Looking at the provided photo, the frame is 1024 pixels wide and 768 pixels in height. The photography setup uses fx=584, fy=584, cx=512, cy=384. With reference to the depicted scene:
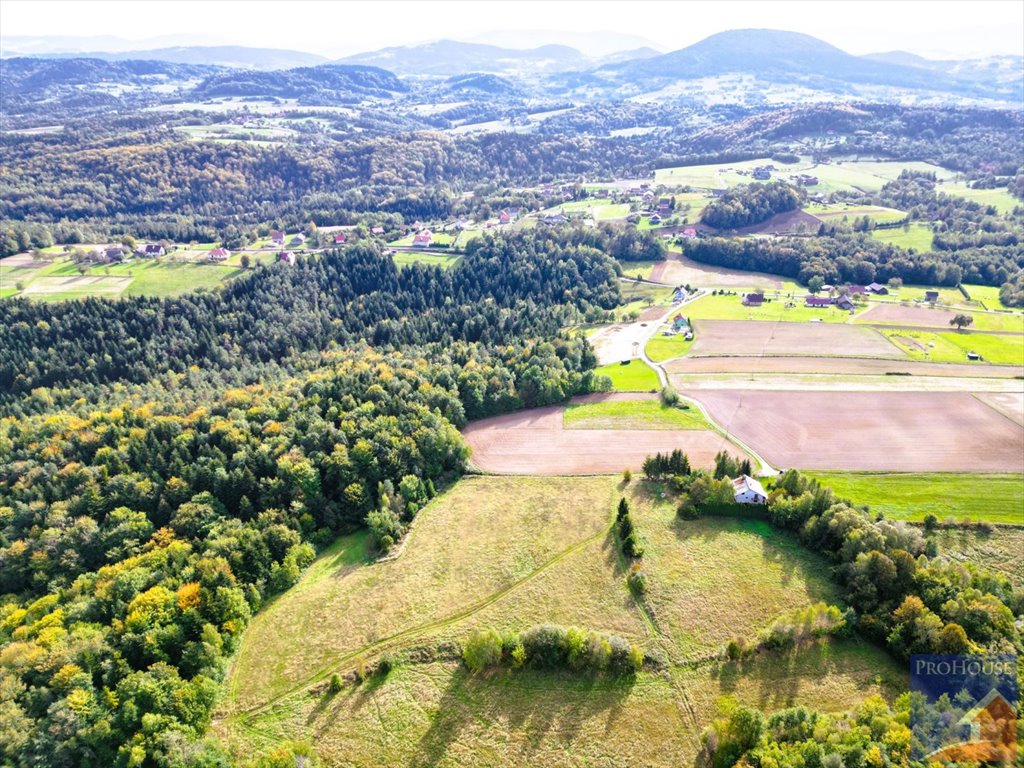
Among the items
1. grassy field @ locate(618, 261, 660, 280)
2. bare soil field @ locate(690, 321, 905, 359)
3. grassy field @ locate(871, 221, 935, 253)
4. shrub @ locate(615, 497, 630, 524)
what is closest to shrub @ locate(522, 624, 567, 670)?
shrub @ locate(615, 497, 630, 524)

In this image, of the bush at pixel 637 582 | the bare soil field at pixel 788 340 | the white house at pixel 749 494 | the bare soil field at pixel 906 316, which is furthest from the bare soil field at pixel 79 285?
the bare soil field at pixel 906 316

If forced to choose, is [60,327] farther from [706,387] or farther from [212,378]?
[706,387]

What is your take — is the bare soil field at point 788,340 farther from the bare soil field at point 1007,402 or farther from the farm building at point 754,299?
the bare soil field at point 1007,402

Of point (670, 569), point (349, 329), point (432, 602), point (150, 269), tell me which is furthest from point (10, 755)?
point (150, 269)

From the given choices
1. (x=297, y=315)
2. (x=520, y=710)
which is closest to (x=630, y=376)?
(x=520, y=710)

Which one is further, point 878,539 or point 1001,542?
point 1001,542

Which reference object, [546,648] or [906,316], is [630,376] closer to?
[546,648]
